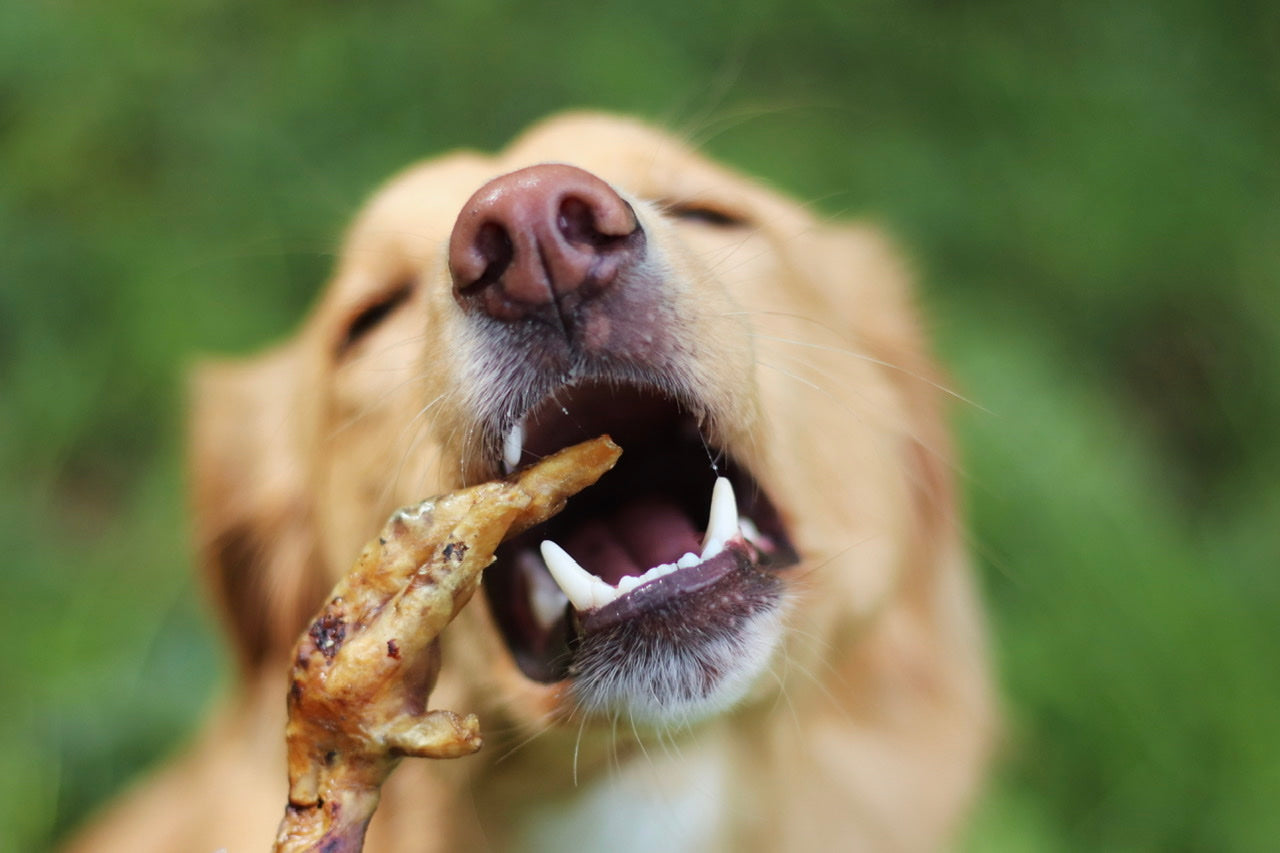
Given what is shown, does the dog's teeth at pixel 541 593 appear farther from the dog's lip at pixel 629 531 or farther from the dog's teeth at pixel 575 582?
the dog's teeth at pixel 575 582

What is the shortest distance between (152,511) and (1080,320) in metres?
3.57

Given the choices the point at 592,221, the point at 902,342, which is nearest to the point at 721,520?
the point at 592,221

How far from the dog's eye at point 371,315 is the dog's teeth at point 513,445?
55 centimetres

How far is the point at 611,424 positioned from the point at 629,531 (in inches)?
6.8

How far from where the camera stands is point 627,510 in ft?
5.93

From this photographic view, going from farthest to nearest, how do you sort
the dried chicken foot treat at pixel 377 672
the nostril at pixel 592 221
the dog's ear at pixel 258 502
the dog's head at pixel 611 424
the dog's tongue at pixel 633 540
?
the dog's ear at pixel 258 502 < the dog's tongue at pixel 633 540 < the dog's head at pixel 611 424 < the nostril at pixel 592 221 < the dried chicken foot treat at pixel 377 672

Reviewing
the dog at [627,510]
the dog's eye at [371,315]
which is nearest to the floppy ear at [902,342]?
the dog at [627,510]

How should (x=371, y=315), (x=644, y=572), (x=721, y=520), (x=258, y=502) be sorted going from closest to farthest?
(x=721, y=520) → (x=644, y=572) → (x=371, y=315) → (x=258, y=502)

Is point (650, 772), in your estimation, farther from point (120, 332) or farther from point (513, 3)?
point (513, 3)

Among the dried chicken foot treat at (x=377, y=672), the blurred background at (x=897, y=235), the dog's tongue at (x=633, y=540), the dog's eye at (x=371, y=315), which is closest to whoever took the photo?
the dried chicken foot treat at (x=377, y=672)

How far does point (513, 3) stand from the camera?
4.71 meters

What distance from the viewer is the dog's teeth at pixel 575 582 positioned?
148 cm

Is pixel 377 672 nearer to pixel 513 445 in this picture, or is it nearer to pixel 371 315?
pixel 513 445

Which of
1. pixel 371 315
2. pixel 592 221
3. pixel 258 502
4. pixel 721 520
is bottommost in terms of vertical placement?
pixel 258 502
